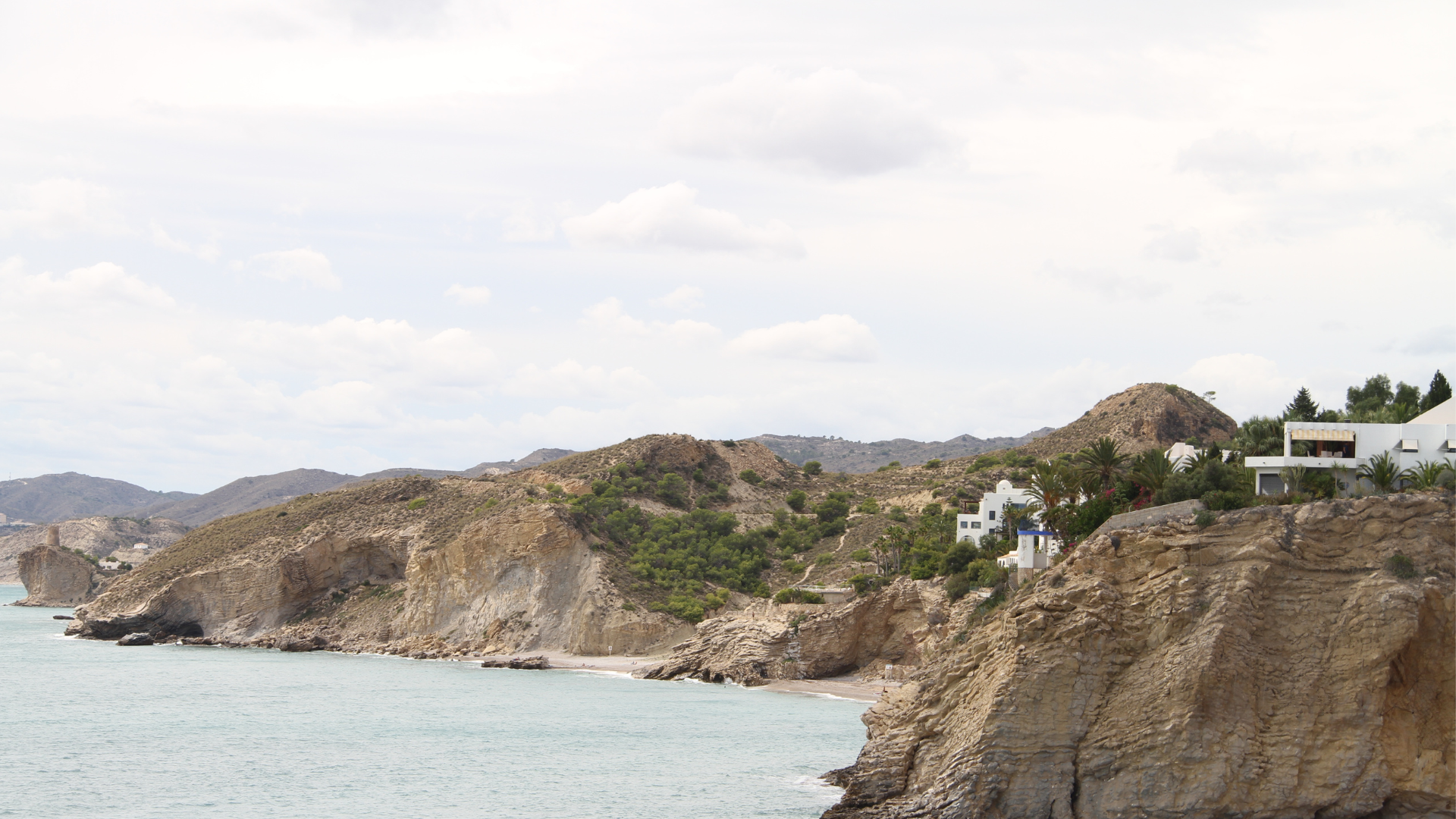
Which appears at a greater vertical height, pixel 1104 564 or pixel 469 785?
pixel 1104 564

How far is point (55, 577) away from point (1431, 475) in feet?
473

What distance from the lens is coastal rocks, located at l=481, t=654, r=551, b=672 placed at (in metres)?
65.4

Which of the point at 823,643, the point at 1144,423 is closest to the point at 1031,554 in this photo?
the point at 823,643

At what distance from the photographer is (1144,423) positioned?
79.6 meters

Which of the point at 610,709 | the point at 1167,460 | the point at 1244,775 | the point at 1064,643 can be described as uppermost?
the point at 1167,460

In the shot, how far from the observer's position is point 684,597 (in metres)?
72.0

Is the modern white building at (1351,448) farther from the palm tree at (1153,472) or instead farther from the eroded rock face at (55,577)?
the eroded rock face at (55,577)

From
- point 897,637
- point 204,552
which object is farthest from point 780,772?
point 204,552

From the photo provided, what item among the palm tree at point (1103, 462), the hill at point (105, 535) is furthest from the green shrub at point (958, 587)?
the hill at point (105, 535)

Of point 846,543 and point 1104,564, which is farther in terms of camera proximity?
point 846,543

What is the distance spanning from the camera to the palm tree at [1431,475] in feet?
87.1

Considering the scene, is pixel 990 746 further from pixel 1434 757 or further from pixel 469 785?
pixel 469 785

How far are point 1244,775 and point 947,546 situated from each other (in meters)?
35.4

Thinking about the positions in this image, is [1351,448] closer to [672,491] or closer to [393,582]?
[672,491]
